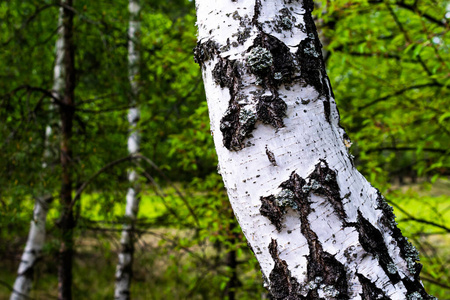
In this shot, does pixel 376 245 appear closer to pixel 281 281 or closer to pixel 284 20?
pixel 281 281

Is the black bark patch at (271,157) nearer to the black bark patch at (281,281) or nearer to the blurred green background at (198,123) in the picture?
the black bark patch at (281,281)

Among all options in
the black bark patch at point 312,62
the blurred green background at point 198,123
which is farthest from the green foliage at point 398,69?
the black bark patch at point 312,62

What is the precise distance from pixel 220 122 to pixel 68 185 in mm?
2738

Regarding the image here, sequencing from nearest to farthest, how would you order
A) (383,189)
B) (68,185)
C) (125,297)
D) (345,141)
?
(345,141)
(383,189)
(68,185)
(125,297)

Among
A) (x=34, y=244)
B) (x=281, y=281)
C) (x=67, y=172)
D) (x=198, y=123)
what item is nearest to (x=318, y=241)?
(x=281, y=281)

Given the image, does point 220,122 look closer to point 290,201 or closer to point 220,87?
point 220,87

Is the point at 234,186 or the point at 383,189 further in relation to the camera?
the point at 383,189

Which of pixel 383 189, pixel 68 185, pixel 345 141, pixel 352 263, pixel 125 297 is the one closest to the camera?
pixel 352 263

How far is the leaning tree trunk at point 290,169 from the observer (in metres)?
0.92

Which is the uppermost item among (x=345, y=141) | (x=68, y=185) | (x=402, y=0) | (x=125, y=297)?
(x=402, y=0)

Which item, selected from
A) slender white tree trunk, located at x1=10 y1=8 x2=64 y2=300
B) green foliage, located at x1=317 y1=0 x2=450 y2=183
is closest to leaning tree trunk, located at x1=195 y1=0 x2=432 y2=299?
green foliage, located at x1=317 y1=0 x2=450 y2=183

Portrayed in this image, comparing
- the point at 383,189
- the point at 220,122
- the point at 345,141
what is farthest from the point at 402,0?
the point at 220,122

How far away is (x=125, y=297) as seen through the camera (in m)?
4.59

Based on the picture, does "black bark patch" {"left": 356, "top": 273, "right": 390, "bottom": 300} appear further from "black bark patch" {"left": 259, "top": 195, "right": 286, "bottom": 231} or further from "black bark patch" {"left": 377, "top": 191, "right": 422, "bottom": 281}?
"black bark patch" {"left": 259, "top": 195, "right": 286, "bottom": 231}
